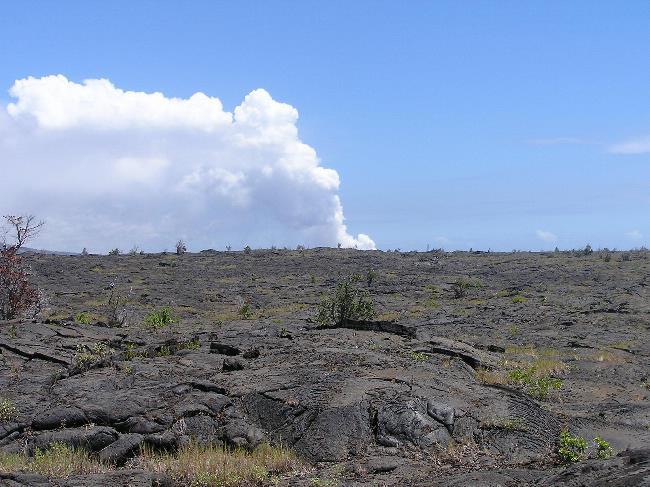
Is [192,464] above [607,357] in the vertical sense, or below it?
below

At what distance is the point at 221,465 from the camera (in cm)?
987

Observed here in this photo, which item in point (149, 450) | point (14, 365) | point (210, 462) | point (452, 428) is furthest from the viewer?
point (14, 365)

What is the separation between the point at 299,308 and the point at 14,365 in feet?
71.0

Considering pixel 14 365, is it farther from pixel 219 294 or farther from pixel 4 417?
pixel 219 294

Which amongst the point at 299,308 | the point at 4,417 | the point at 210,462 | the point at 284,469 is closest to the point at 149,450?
the point at 210,462

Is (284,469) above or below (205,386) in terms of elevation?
below

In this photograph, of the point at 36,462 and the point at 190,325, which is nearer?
the point at 36,462

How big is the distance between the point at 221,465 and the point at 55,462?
96.8 inches

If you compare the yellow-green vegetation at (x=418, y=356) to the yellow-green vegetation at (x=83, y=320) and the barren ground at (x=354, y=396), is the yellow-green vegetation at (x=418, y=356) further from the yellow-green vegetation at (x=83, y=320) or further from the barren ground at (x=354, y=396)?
the yellow-green vegetation at (x=83, y=320)

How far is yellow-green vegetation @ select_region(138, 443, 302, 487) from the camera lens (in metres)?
9.46

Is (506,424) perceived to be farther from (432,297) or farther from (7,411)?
(432,297)

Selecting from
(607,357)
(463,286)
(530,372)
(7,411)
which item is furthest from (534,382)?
(463,286)

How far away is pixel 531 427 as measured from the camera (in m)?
11.7

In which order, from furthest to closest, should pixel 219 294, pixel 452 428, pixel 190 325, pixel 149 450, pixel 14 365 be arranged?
pixel 219 294
pixel 190 325
pixel 14 365
pixel 452 428
pixel 149 450
